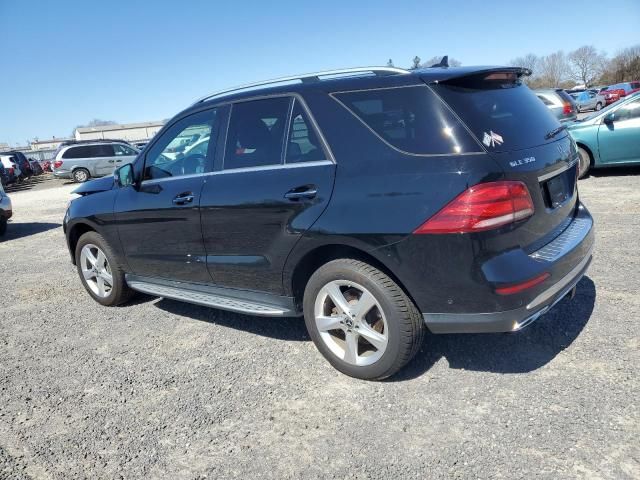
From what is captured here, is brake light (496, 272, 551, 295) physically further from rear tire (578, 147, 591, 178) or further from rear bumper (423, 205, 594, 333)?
rear tire (578, 147, 591, 178)

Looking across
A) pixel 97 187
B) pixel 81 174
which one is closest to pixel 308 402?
pixel 97 187

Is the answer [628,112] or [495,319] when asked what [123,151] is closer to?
[628,112]

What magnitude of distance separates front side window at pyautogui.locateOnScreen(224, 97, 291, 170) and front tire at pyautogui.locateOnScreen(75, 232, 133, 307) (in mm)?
1869

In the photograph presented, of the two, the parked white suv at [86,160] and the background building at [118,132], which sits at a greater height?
the background building at [118,132]

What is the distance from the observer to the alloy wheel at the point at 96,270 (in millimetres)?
4906

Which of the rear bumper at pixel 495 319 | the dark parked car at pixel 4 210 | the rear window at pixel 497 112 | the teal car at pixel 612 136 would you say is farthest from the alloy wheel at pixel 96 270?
the teal car at pixel 612 136

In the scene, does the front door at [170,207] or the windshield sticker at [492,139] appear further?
the front door at [170,207]

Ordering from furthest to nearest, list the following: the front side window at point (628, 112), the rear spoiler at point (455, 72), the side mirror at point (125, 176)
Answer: the front side window at point (628, 112) < the side mirror at point (125, 176) < the rear spoiler at point (455, 72)

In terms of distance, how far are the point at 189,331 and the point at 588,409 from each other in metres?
2.96

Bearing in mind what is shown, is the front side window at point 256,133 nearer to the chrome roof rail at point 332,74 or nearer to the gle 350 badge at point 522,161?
the chrome roof rail at point 332,74

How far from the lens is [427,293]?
2.74m

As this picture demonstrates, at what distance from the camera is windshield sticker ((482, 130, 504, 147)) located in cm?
269

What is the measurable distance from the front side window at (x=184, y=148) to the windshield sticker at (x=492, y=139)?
2.01 metres

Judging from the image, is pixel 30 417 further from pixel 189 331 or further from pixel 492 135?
pixel 492 135
